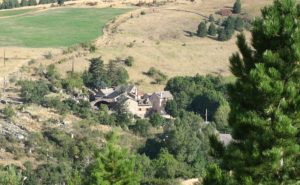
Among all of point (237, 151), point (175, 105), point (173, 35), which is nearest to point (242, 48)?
point (237, 151)

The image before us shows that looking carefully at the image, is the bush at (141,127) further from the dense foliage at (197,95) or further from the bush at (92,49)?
the bush at (92,49)

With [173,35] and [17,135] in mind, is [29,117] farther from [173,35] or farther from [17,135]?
[173,35]

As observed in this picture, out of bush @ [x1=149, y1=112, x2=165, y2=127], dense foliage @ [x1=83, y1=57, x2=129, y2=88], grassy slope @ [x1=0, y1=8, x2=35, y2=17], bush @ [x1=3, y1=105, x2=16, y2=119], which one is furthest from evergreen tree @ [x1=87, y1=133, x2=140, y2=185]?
grassy slope @ [x1=0, y1=8, x2=35, y2=17]

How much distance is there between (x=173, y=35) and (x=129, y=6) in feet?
65.4

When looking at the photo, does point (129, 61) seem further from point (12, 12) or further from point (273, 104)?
point (273, 104)

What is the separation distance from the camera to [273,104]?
1420 cm

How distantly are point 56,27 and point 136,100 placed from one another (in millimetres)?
34654

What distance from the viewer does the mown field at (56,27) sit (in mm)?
90750

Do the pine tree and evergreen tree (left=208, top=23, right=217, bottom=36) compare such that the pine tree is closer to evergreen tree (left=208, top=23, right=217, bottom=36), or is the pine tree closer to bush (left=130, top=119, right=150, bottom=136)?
bush (left=130, top=119, right=150, bottom=136)

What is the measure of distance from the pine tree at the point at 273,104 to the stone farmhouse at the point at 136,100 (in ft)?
174

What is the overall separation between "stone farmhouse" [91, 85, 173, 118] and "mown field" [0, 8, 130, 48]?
19.8 m

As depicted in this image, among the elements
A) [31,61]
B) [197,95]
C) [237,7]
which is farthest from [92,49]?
[237,7]

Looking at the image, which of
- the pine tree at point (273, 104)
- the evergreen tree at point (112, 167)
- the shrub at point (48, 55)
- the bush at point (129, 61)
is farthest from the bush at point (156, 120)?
the pine tree at point (273, 104)

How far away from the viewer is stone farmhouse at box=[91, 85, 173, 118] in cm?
6903
